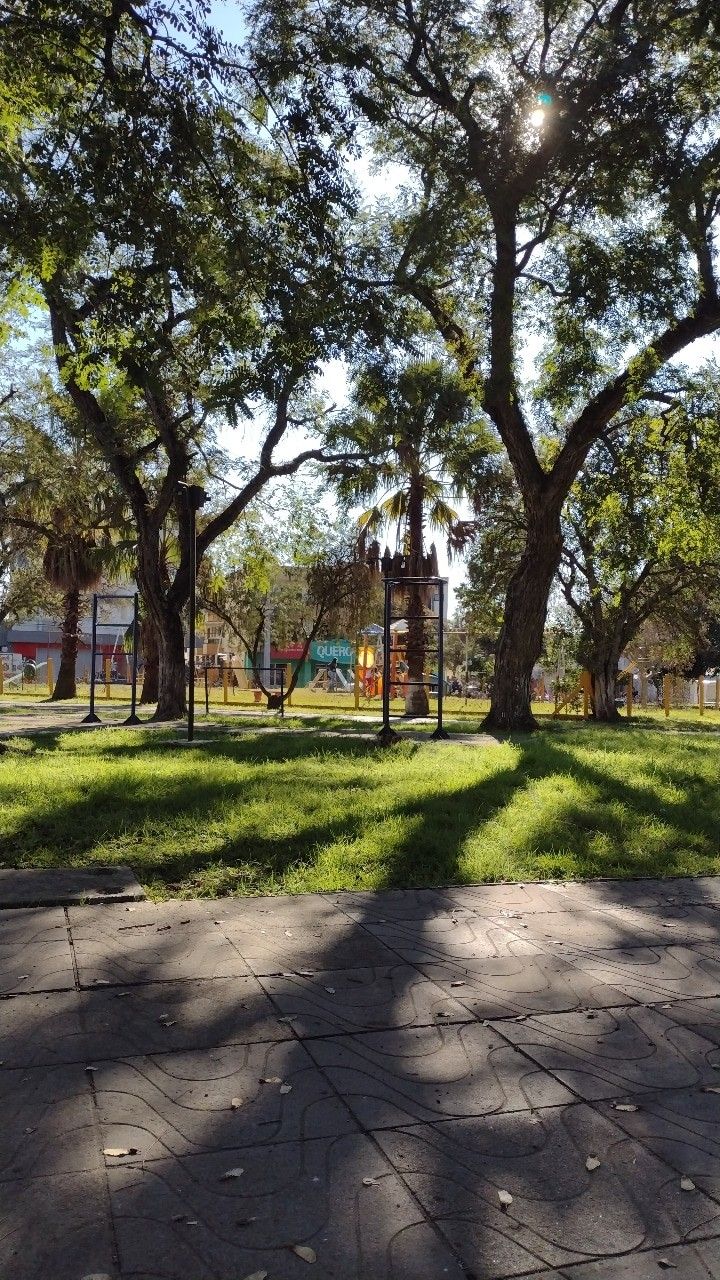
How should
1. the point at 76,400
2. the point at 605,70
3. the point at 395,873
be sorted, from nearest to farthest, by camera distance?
1. the point at 395,873
2. the point at 605,70
3. the point at 76,400

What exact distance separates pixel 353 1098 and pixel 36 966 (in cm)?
157

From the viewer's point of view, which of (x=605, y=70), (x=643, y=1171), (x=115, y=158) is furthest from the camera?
(x=605, y=70)

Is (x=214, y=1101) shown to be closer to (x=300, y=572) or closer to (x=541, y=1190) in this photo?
(x=541, y=1190)

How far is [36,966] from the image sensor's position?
376cm

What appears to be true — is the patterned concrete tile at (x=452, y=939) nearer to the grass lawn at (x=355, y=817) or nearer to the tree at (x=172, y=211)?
the grass lawn at (x=355, y=817)

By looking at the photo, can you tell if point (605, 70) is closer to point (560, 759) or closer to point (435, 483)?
point (560, 759)

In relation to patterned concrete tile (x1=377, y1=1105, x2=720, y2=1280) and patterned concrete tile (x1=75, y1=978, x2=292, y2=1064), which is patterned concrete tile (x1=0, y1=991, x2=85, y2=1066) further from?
patterned concrete tile (x1=377, y1=1105, x2=720, y2=1280)

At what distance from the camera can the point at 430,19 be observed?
1314cm

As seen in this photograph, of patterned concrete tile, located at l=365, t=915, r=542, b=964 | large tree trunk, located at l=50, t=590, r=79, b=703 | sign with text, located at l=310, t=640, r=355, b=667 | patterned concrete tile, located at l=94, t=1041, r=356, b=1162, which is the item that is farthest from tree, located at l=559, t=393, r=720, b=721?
sign with text, located at l=310, t=640, r=355, b=667

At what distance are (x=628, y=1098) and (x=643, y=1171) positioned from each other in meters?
0.40

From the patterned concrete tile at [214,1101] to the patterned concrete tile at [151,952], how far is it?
71 cm

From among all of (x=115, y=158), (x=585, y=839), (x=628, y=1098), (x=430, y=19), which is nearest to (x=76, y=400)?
(x=430, y=19)

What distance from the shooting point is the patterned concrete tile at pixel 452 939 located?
13.4ft

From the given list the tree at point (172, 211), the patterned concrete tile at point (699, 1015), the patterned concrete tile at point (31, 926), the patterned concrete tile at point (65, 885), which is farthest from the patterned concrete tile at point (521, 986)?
the tree at point (172, 211)
